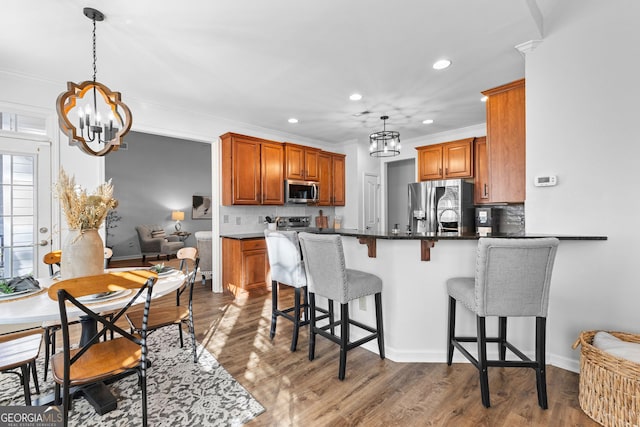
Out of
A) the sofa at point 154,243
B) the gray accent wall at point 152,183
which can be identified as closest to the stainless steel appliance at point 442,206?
the sofa at point 154,243

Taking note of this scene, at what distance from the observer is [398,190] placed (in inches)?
274

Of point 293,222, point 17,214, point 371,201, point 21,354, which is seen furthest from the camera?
point 371,201

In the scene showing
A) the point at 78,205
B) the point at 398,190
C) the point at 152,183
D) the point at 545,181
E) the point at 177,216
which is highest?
the point at 152,183

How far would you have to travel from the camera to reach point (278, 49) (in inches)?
105

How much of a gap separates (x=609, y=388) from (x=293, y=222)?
15.1 ft

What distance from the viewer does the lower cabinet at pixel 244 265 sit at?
4297mm

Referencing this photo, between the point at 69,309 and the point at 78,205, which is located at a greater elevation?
the point at 78,205

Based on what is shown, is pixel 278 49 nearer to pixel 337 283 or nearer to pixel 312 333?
pixel 337 283

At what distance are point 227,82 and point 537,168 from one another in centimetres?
318

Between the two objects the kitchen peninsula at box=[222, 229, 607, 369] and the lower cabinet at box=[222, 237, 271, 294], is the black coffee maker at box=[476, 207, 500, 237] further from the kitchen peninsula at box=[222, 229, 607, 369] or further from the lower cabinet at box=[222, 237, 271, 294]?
the lower cabinet at box=[222, 237, 271, 294]

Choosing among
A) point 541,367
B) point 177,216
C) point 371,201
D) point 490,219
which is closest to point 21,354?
point 541,367

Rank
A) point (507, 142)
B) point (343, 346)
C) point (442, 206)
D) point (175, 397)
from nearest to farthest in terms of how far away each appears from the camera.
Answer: point (175, 397), point (343, 346), point (507, 142), point (442, 206)

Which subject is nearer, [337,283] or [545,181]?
[337,283]

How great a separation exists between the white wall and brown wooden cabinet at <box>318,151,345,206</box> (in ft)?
12.5
